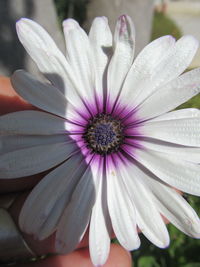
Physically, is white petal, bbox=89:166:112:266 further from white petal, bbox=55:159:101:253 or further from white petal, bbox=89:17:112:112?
white petal, bbox=89:17:112:112

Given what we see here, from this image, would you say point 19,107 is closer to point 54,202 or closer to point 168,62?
point 54,202

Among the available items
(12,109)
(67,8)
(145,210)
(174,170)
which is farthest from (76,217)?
(67,8)

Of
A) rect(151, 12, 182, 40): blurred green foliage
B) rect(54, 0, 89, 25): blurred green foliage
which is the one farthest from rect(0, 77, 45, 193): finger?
rect(151, 12, 182, 40): blurred green foliage

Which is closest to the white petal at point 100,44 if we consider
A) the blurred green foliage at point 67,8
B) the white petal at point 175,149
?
the white petal at point 175,149

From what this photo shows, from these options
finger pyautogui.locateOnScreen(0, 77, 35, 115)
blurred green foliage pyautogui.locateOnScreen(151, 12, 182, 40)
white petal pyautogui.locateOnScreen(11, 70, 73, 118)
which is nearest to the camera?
white petal pyautogui.locateOnScreen(11, 70, 73, 118)

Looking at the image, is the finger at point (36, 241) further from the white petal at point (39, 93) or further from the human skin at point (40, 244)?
the white petal at point (39, 93)

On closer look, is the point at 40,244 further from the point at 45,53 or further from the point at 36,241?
the point at 45,53
